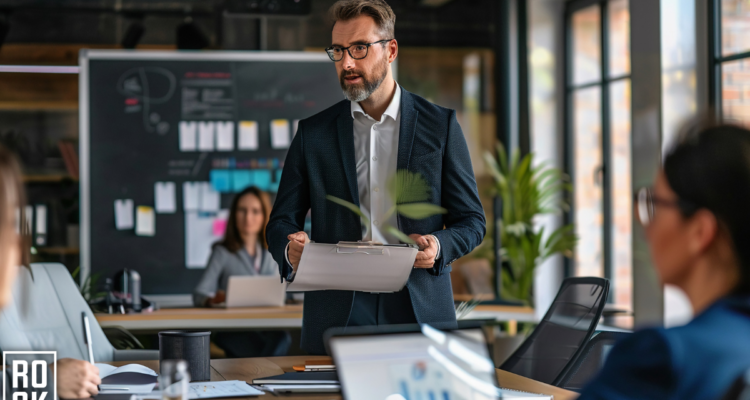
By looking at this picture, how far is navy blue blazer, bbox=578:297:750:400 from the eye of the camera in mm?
734

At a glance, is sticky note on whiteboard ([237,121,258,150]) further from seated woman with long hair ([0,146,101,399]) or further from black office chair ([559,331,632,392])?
seated woman with long hair ([0,146,101,399])

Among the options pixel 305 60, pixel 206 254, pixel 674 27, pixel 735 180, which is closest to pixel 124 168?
pixel 206 254

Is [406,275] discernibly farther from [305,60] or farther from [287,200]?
[305,60]

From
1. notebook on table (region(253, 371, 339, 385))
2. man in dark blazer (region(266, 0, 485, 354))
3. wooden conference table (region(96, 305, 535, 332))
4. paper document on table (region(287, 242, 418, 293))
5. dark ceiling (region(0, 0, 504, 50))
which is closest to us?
notebook on table (region(253, 371, 339, 385))

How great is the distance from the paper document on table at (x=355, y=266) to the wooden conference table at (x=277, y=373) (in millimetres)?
233

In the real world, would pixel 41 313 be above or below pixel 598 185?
below

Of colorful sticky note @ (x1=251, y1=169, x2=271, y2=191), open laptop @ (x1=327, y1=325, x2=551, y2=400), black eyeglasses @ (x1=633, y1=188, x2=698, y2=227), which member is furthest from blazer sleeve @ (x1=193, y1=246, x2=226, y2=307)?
black eyeglasses @ (x1=633, y1=188, x2=698, y2=227)

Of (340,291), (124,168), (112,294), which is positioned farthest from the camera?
(124,168)

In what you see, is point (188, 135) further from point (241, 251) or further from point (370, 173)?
point (370, 173)

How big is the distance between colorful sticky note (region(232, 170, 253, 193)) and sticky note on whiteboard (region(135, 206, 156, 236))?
0.61m

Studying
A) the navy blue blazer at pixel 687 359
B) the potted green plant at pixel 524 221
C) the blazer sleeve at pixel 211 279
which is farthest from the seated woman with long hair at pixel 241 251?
the navy blue blazer at pixel 687 359

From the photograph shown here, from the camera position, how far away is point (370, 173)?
2045mm

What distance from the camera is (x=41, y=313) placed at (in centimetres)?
267

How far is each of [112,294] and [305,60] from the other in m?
2.36
